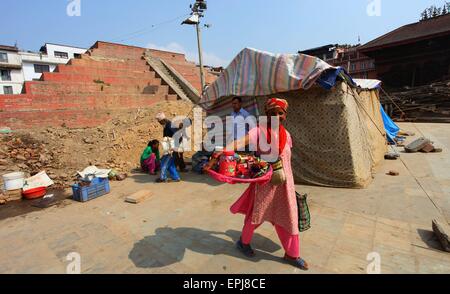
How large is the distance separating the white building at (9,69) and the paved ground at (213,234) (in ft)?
128

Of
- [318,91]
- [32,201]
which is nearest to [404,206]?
[318,91]

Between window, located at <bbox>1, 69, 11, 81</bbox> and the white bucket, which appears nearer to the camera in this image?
the white bucket

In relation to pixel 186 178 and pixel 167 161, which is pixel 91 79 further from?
pixel 186 178

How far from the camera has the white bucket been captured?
Answer: 4976mm

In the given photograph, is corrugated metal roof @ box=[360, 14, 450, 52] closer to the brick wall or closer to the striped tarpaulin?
the brick wall

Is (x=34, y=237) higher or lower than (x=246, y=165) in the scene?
lower

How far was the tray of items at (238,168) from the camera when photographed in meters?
2.36

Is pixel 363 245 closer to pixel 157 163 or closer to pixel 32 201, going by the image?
pixel 157 163

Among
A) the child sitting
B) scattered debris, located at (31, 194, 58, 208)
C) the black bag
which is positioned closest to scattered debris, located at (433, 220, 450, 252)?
the black bag

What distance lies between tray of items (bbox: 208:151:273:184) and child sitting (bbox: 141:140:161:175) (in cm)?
452

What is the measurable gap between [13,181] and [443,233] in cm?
687

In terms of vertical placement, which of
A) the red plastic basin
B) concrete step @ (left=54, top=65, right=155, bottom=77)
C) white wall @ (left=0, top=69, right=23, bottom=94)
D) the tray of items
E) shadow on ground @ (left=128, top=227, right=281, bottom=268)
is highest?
white wall @ (left=0, top=69, right=23, bottom=94)

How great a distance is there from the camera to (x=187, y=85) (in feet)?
50.6
